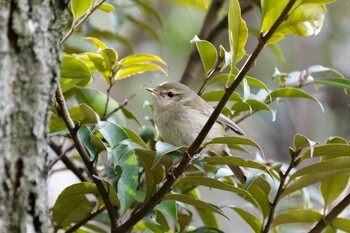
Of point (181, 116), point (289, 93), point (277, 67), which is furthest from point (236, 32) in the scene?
point (277, 67)

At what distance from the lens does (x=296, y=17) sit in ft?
4.88

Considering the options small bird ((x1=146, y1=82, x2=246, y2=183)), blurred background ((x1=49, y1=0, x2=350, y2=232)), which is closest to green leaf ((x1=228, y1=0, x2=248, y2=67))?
small bird ((x1=146, y1=82, x2=246, y2=183))

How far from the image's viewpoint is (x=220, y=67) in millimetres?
1751

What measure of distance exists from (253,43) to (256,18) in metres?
0.21

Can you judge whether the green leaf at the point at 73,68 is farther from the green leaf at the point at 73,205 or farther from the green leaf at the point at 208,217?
the green leaf at the point at 208,217

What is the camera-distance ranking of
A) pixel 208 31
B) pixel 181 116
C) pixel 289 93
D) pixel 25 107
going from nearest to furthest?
pixel 25 107 → pixel 289 93 → pixel 181 116 → pixel 208 31

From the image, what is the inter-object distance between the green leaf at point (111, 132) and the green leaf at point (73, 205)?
0.20 meters

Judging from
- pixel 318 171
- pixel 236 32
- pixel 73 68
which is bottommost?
pixel 318 171

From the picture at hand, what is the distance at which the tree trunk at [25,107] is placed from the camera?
3.59 feet

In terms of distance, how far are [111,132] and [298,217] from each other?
61 cm

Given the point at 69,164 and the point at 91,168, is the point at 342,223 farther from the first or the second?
the point at 69,164

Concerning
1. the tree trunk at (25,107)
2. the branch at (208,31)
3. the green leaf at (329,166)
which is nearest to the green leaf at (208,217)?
the green leaf at (329,166)

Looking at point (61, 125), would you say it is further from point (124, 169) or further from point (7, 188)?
point (7, 188)

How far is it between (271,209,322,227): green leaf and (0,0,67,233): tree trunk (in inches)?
36.4
